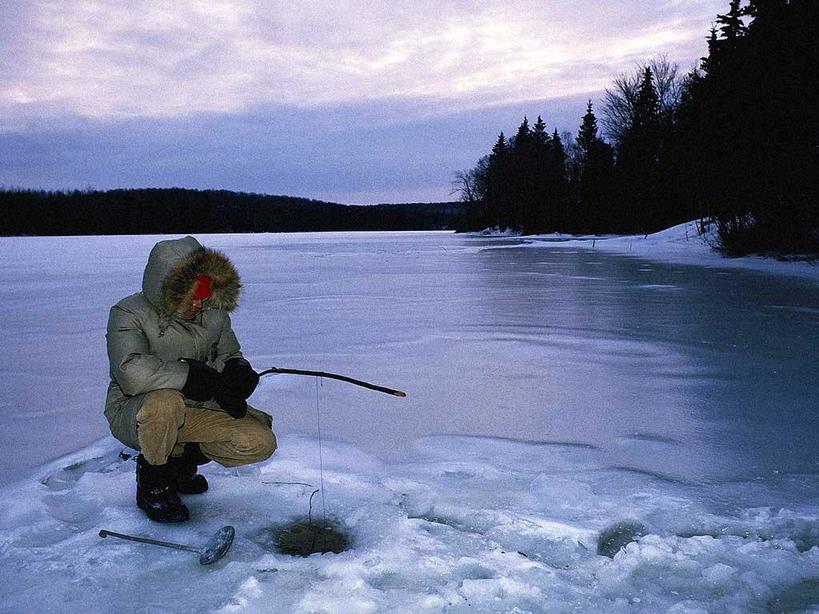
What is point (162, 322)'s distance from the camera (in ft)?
9.29

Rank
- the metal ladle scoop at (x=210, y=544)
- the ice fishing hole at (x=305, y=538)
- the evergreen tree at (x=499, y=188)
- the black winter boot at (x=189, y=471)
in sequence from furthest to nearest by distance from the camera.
A: the evergreen tree at (x=499, y=188)
the black winter boot at (x=189, y=471)
the ice fishing hole at (x=305, y=538)
the metal ladle scoop at (x=210, y=544)

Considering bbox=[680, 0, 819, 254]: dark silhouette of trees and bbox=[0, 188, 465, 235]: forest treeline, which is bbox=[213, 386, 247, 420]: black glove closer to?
bbox=[680, 0, 819, 254]: dark silhouette of trees

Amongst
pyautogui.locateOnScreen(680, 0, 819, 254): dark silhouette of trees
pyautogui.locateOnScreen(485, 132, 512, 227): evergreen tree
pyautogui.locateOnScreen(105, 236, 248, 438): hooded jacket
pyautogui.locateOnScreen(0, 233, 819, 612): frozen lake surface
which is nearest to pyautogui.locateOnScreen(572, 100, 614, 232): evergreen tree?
pyautogui.locateOnScreen(485, 132, 512, 227): evergreen tree

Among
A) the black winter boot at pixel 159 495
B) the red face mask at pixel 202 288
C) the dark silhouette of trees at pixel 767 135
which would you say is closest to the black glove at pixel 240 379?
the red face mask at pixel 202 288

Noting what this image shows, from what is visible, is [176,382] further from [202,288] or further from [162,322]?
[202,288]

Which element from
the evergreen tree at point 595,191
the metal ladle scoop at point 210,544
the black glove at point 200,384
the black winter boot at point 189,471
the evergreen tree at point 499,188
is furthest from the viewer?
the evergreen tree at point 499,188

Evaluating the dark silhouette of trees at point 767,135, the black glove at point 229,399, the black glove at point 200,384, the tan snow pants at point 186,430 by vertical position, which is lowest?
the tan snow pants at point 186,430

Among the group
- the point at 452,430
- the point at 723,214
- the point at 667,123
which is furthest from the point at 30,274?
the point at 667,123

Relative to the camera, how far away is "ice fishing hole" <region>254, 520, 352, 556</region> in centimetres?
258

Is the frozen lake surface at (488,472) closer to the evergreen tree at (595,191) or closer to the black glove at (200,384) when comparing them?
the black glove at (200,384)

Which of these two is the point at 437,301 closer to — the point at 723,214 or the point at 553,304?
the point at 553,304

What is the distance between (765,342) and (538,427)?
12.4 feet

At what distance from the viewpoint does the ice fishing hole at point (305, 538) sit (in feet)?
8.46

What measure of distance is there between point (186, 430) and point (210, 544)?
0.61 meters
